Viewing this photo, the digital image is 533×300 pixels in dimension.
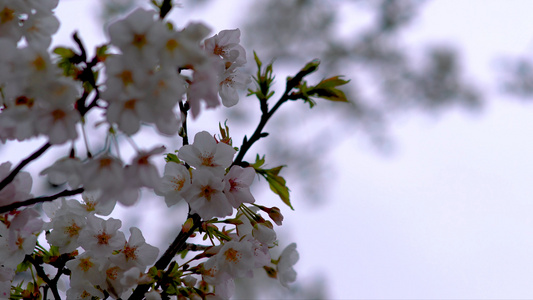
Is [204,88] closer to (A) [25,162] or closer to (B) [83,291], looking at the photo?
(A) [25,162]

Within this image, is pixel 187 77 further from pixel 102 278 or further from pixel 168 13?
pixel 102 278

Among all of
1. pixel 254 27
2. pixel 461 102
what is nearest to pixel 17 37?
pixel 254 27

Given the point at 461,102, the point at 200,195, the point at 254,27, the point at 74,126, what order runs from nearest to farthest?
the point at 74,126
the point at 200,195
the point at 254,27
the point at 461,102

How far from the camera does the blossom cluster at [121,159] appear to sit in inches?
18.0

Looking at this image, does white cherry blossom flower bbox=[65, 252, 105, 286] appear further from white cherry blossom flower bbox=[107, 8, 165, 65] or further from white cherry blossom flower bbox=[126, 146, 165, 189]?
white cherry blossom flower bbox=[107, 8, 165, 65]

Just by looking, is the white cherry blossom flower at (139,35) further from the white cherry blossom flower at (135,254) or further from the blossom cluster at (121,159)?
the white cherry blossom flower at (135,254)

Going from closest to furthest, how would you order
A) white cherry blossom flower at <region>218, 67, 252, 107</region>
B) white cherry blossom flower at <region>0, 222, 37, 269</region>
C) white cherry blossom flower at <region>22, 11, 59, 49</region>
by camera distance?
white cherry blossom flower at <region>22, 11, 59, 49</region>
white cherry blossom flower at <region>0, 222, 37, 269</region>
white cherry blossom flower at <region>218, 67, 252, 107</region>

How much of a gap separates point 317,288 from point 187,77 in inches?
183

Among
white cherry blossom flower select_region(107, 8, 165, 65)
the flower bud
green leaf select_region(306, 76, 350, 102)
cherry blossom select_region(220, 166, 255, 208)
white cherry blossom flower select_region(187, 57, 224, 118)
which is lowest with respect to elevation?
white cherry blossom flower select_region(107, 8, 165, 65)

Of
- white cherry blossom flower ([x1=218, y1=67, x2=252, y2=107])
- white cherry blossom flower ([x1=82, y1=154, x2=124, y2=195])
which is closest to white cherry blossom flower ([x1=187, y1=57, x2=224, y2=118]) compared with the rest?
white cherry blossom flower ([x1=82, y1=154, x2=124, y2=195])

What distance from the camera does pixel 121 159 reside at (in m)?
0.50

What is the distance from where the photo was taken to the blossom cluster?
46cm

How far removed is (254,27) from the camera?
6141mm

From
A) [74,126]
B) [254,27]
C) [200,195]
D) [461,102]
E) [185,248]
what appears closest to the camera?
[74,126]
